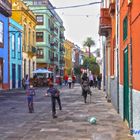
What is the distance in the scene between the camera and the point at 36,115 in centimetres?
1908

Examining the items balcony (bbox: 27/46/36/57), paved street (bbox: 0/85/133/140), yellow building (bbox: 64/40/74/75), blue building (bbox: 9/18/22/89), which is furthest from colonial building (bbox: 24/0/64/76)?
paved street (bbox: 0/85/133/140)

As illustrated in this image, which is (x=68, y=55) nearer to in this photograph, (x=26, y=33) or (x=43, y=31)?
(x=43, y=31)

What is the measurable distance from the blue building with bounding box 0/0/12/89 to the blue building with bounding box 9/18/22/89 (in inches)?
69.9

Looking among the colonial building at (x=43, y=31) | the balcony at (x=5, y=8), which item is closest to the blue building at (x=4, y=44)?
the balcony at (x=5, y=8)

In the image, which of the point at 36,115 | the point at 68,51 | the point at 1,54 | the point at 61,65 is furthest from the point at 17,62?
the point at 68,51

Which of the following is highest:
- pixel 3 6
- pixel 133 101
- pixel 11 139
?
pixel 3 6

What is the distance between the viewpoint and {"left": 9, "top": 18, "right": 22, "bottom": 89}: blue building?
161 feet

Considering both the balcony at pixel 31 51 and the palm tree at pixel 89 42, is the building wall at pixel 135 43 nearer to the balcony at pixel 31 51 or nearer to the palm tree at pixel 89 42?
the balcony at pixel 31 51

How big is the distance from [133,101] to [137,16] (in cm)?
222

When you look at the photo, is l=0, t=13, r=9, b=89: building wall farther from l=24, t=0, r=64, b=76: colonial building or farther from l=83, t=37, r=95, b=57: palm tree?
l=83, t=37, r=95, b=57: palm tree

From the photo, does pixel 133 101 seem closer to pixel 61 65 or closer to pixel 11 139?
pixel 11 139

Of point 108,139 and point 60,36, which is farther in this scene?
point 60,36

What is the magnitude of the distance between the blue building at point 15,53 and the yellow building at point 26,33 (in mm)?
1902

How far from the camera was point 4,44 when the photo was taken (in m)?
45.6
